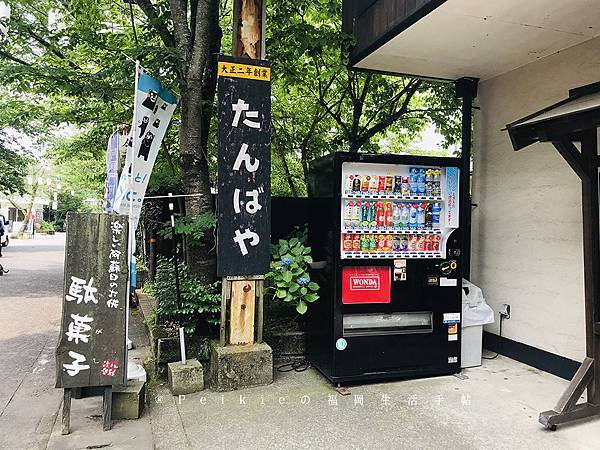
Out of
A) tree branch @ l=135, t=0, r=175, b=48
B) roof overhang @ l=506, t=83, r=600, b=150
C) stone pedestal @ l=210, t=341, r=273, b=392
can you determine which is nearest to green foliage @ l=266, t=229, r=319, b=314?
stone pedestal @ l=210, t=341, r=273, b=392

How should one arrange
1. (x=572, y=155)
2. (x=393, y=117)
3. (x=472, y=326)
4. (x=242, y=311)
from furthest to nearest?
(x=393, y=117) → (x=472, y=326) → (x=242, y=311) → (x=572, y=155)

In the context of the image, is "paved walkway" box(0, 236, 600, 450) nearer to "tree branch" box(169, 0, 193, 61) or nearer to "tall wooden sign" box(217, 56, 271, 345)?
"tall wooden sign" box(217, 56, 271, 345)

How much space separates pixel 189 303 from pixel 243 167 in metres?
1.59

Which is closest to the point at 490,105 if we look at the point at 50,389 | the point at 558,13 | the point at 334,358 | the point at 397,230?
→ the point at 558,13

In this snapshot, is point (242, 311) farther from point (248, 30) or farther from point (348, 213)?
point (248, 30)

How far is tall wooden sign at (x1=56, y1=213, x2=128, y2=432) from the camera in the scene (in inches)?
134

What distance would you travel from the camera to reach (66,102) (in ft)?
25.7

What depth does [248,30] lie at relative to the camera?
14.9 ft

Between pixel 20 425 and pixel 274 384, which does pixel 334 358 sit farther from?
pixel 20 425

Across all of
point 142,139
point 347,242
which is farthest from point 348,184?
point 142,139

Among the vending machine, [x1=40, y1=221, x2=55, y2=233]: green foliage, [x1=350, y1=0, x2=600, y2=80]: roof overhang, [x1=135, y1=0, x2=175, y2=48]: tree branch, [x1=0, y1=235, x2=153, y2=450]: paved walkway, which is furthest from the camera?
[x1=40, y1=221, x2=55, y2=233]: green foliage

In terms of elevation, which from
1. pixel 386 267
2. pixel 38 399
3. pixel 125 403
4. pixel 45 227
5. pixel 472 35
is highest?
pixel 472 35

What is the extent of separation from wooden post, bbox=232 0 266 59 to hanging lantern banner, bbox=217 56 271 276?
231 millimetres

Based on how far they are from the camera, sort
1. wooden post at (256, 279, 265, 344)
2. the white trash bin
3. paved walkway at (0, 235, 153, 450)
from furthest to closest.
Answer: the white trash bin → wooden post at (256, 279, 265, 344) → paved walkway at (0, 235, 153, 450)
